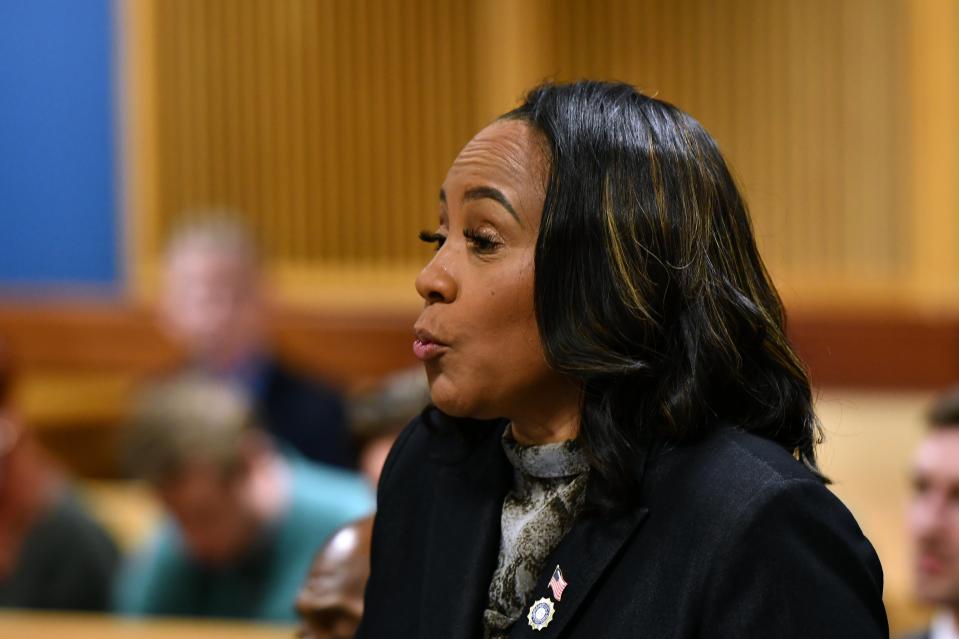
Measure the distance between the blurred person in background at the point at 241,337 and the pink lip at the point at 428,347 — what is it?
3.27 m

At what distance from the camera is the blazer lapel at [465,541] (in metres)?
1.46

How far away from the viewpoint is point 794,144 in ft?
18.1

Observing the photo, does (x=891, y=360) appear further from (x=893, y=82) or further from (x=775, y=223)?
(x=893, y=82)

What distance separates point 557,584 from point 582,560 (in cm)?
3

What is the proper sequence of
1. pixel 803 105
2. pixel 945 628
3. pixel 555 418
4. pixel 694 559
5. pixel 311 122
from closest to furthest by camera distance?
pixel 694 559
pixel 555 418
pixel 945 628
pixel 803 105
pixel 311 122

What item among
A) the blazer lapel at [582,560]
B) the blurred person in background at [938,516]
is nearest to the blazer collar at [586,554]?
the blazer lapel at [582,560]

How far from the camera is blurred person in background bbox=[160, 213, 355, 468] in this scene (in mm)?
4805

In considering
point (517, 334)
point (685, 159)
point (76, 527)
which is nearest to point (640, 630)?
point (517, 334)

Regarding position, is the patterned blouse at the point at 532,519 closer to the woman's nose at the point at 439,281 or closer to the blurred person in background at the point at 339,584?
the woman's nose at the point at 439,281

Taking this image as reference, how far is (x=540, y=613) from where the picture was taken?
4.50 ft

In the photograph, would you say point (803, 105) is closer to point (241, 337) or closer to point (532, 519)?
point (241, 337)

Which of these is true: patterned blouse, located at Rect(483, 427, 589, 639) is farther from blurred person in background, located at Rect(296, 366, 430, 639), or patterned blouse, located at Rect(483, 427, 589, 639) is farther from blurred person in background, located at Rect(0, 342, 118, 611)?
blurred person in background, located at Rect(0, 342, 118, 611)

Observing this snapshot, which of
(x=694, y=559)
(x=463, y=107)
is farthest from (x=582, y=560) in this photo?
(x=463, y=107)

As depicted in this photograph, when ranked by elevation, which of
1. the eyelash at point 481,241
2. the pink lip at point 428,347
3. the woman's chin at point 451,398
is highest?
the eyelash at point 481,241
